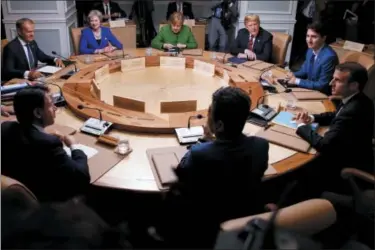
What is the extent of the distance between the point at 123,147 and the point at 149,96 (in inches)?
38.5

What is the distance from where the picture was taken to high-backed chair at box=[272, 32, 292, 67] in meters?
3.61

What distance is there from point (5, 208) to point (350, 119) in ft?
5.25

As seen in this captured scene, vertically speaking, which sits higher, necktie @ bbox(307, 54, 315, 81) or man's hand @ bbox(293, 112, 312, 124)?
necktie @ bbox(307, 54, 315, 81)

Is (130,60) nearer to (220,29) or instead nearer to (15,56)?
(15,56)

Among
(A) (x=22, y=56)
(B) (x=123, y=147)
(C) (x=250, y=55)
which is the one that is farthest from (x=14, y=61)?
(C) (x=250, y=55)

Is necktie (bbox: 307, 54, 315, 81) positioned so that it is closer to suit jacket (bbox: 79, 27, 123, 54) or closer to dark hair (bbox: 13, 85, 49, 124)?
suit jacket (bbox: 79, 27, 123, 54)

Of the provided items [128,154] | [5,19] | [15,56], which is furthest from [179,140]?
[5,19]

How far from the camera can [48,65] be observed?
3.21 m

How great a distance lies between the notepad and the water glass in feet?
2.90

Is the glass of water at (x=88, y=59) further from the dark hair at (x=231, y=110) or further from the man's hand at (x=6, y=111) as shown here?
the dark hair at (x=231, y=110)

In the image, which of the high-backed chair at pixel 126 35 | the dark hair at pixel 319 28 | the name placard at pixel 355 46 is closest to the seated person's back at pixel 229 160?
the dark hair at pixel 319 28

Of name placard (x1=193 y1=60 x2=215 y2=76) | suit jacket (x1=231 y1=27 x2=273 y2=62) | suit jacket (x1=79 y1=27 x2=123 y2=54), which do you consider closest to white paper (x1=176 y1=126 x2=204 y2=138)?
name placard (x1=193 y1=60 x2=215 y2=76)

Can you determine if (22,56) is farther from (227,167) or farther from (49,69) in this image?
(227,167)

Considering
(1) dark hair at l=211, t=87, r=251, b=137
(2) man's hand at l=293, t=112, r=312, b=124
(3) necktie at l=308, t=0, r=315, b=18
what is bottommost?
(2) man's hand at l=293, t=112, r=312, b=124
